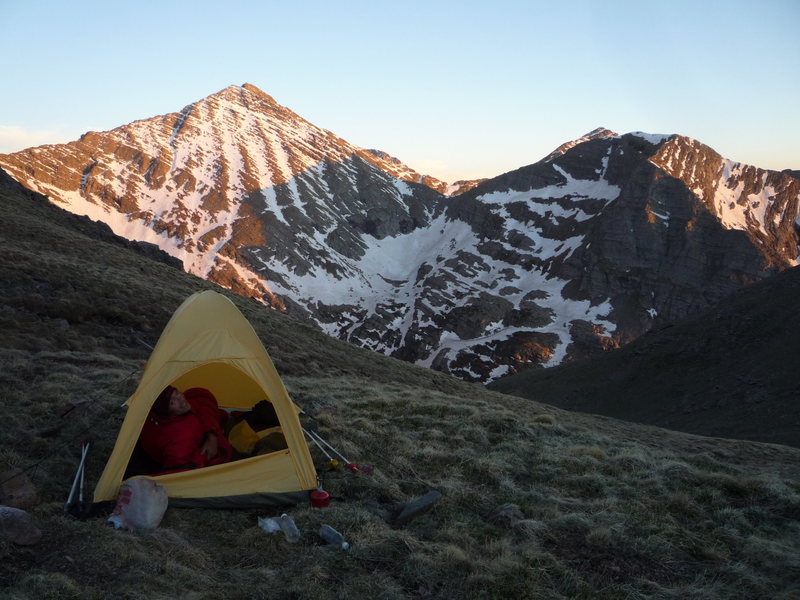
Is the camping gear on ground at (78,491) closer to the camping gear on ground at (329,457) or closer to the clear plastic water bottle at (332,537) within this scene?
the clear plastic water bottle at (332,537)

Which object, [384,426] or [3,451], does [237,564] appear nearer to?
[3,451]

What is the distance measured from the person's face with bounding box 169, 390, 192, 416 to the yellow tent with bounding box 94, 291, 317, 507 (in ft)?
0.83

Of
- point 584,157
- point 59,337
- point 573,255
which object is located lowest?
point 59,337

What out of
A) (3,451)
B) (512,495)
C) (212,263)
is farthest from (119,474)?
(212,263)

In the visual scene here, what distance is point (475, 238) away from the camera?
158875 mm

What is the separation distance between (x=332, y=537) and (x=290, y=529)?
62 centimetres

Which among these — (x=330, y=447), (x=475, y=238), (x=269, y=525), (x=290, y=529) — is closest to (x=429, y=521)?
(x=290, y=529)

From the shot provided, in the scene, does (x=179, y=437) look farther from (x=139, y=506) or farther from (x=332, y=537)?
(x=332, y=537)

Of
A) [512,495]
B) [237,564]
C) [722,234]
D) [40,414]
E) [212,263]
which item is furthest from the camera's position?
[212,263]

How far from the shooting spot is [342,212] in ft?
578

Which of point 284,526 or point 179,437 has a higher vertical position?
point 179,437

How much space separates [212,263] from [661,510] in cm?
12589

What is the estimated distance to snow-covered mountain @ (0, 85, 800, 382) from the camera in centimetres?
11519

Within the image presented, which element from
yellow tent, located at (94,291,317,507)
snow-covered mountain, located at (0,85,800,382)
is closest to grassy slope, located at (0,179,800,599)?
yellow tent, located at (94,291,317,507)
